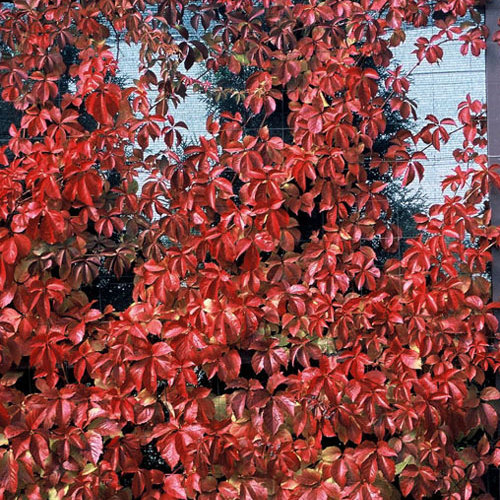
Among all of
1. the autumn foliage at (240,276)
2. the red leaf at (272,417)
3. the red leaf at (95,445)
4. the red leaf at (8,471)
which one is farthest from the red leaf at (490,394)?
the red leaf at (8,471)

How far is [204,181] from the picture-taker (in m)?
1.95

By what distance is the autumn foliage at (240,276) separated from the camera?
6.15ft

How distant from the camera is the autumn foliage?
1873mm

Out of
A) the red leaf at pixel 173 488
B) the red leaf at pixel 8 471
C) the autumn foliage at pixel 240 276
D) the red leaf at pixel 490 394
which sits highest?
the autumn foliage at pixel 240 276

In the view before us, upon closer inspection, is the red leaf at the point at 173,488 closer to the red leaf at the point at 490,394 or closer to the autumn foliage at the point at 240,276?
the autumn foliage at the point at 240,276

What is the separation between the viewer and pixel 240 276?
194cm

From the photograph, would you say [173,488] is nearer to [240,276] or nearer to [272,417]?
[272,417]

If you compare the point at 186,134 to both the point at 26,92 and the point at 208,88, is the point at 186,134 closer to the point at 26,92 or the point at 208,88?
the point at 208,88

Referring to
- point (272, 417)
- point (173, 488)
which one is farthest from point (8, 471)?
point (272, 417)

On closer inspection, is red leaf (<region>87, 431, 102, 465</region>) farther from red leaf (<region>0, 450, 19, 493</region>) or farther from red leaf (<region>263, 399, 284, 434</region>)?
red leaf (<region>263, 399, 284, 434</region>)

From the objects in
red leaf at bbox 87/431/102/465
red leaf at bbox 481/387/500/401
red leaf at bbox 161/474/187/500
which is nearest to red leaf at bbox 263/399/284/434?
red leaf at bbox 161/474/187/500

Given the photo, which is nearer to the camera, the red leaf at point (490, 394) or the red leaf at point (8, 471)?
the red leaf at point (8, 471)

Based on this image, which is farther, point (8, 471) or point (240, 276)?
point (240, 276)

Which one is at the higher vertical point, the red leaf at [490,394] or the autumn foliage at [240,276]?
the autumn foliage at [240,276]
